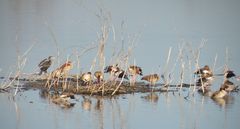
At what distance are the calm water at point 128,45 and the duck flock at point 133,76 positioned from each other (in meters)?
0.26

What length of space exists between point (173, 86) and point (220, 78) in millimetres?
1733

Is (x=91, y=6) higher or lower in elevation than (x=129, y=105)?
higher

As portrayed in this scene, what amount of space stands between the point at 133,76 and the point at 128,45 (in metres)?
1.73

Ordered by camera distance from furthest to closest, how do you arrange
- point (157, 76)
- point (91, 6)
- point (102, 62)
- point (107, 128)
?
point (91, 6) → point (157, 76) → point (102, 62) → point (107, 128)

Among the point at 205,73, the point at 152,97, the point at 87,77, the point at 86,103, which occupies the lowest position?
the point at 86,103

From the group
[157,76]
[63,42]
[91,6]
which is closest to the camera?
[157,76]

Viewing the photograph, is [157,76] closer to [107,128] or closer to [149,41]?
[107,128]

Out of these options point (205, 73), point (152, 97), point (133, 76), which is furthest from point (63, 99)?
point (205, 73)

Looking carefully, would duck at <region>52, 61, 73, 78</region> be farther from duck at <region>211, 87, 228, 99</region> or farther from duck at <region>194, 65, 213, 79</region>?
duck at <region>211, 87, 228, 99</region>

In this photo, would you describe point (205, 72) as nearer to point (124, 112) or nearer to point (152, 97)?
point (152, 97)

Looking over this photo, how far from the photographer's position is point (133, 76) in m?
16.0

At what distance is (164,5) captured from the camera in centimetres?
3212

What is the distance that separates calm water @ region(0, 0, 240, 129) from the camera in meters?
12.7

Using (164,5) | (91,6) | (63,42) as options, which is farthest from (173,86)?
(164,5)
